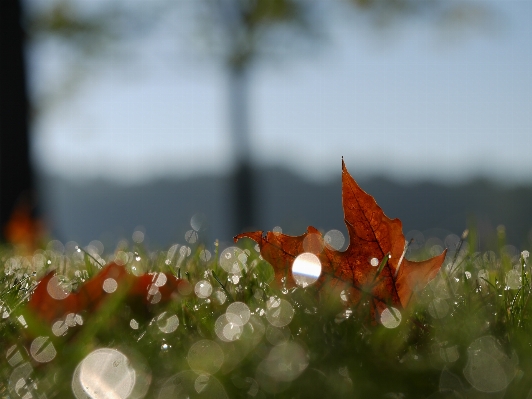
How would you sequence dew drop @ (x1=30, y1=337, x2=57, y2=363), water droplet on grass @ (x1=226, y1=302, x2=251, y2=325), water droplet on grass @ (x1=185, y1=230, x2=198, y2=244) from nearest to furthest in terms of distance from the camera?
1. dew drop @ (x1=30, y1=337, x2=57, y2=363)
2. water droplet on grass @ (x1=226, y1=302, x2=251, y2=325)
3. water droplet on grass @ (x1=185, y1=230, x2=198, y2=244)

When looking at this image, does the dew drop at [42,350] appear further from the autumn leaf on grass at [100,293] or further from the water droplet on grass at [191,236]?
the water droplet on grass at [191,236]

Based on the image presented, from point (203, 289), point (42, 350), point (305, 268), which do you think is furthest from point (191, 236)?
point (42, 350)

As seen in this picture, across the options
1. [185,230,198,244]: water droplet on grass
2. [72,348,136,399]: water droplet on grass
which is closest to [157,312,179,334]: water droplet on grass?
[72,348,136,399]: water droplet on grass

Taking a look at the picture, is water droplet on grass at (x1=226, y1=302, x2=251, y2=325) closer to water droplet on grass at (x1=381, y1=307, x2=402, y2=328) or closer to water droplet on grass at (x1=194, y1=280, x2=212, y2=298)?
water droplet on grass at (x1=194, y1=280, x2=212, y2=298)

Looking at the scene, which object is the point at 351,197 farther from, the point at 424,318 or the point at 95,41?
the point at 95,41

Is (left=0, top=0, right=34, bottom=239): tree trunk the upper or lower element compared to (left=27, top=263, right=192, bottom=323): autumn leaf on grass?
lower

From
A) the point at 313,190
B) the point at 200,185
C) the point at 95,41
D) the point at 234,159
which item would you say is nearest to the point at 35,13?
the point at 95,41
